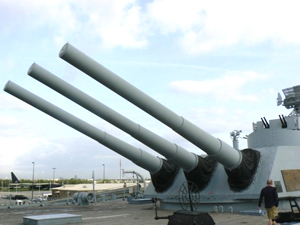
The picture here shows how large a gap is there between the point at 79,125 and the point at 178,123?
3.71 m

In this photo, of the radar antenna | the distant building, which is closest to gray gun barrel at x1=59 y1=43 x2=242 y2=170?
the radar antenna

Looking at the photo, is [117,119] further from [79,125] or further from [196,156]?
[196,156]

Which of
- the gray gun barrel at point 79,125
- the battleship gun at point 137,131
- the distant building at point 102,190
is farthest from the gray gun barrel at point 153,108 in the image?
the distant building at point 102,190

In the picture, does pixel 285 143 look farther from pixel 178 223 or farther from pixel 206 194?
pixel 178 223

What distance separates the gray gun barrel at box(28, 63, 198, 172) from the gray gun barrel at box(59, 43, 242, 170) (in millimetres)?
1219

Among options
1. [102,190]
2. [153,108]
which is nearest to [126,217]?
[153,108]

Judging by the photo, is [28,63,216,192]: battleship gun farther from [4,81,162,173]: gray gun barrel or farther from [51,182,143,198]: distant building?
[51,182,143,198]: distant building

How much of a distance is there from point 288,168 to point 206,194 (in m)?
2.75

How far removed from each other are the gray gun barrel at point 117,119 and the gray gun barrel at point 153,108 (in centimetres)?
122

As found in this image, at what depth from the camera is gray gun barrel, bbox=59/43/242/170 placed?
7.07 metres

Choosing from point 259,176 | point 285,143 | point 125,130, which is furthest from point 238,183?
point 125,130

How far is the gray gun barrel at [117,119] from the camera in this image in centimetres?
870

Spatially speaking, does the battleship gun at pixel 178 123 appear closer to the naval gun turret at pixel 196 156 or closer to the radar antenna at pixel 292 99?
the naval gun turret at pixel 196 156

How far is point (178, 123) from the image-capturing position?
8992 mm
